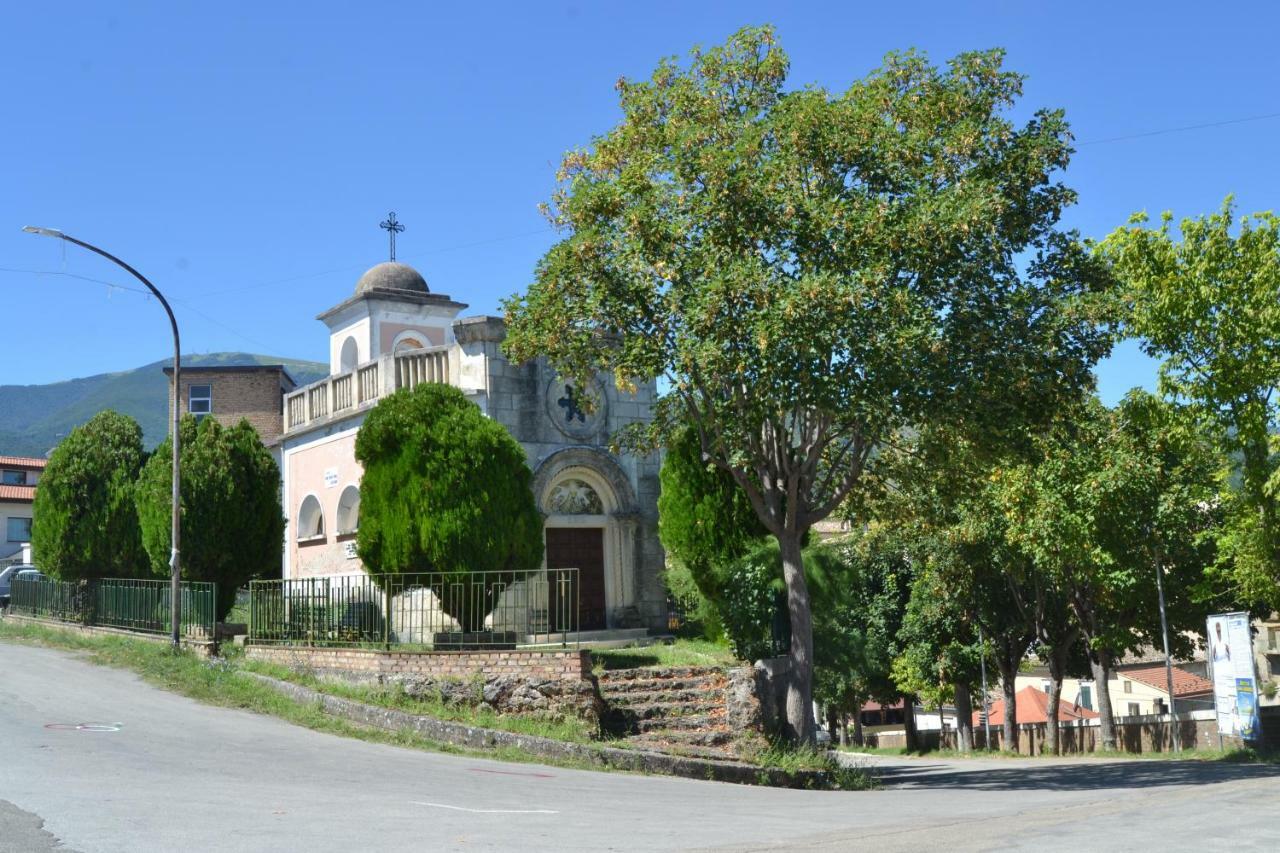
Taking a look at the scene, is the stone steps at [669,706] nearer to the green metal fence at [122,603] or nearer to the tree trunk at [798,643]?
the tree trunk at [798,643]

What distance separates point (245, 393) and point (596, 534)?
29.8 m

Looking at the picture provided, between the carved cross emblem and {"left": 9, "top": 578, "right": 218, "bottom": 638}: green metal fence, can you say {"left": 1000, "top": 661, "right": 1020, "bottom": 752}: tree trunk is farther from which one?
{"left": 9, "top": 578, "right": 218, "bottom": 638}: green metal fence

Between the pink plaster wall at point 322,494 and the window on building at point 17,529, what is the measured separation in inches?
1669

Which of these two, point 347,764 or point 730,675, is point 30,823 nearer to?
point 347,764

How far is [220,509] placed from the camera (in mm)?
23578

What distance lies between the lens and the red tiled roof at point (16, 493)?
6241 cm

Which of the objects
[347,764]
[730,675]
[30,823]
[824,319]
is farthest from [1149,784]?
[30,823]

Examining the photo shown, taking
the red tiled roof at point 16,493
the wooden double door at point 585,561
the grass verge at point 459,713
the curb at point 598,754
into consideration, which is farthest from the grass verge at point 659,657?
the red tiled roof at point 16,493

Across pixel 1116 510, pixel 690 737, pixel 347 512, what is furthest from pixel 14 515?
pixel 690 737

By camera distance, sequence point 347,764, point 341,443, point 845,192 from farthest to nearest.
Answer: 1. point 341,443
2. point 845,192
3. point 347,764

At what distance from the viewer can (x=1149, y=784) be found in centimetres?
1659

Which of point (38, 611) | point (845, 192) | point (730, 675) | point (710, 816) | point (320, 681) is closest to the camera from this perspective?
point (710, 816)

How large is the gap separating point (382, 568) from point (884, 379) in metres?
9.15

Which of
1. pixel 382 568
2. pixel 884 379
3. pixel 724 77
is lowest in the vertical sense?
pixel 382 568
